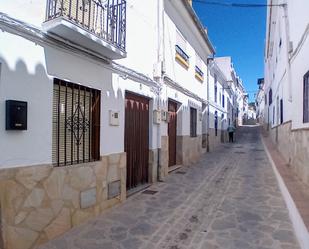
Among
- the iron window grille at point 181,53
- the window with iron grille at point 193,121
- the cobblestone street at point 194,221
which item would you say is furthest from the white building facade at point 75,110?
the window with iron grille at point 193,121

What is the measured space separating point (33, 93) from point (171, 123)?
22.6 feet

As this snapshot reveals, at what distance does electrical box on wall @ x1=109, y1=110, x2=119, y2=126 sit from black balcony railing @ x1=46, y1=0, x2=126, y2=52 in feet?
4.19

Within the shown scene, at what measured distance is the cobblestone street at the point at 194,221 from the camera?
13.6 ft

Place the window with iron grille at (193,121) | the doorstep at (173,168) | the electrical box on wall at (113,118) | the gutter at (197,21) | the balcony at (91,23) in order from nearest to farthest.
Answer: the balcony at (91,23)
the electrical box on wall at (113,118)
the doorstep at (173,168)
the gutter at (197,21)
the window with iron grille at (193,121)

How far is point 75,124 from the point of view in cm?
489

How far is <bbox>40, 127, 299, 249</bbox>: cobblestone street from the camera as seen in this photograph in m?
4.15

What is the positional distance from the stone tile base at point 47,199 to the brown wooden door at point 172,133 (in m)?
4.95

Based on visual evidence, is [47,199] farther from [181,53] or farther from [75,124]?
[181,53]

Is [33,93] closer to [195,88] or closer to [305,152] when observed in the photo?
[305,152]

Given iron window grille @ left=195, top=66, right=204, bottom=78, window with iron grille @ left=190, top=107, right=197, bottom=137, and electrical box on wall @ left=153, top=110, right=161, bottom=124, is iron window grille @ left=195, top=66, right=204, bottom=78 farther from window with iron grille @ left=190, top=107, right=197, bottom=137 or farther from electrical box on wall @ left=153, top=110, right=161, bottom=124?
electrical box on wall @ left=153, top=110, right=161, bottom=124

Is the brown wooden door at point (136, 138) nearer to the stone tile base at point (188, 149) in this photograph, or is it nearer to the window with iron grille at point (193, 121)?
the stone tile base at point (188, 149)

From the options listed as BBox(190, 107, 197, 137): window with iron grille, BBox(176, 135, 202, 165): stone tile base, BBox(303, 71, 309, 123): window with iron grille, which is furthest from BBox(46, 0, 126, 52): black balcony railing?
BBox(190, 107, 197, 137): window with iron grille

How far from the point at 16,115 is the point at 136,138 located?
13.0ft

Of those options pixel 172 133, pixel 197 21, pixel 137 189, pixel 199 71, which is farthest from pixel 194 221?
pixel 199 71
